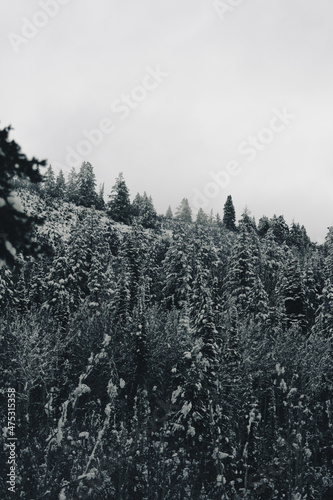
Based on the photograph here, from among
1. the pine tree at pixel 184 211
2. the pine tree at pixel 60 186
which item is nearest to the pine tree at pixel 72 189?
the pine tree at pixel 60 186

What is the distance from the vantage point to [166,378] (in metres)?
31.4

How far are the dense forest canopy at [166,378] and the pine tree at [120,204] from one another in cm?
2412

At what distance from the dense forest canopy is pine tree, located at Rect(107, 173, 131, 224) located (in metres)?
24.1

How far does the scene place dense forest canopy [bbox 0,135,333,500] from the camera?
1484 centimetres

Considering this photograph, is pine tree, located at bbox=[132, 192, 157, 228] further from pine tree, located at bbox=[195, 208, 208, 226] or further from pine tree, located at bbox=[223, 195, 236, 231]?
pine tree, located at bbox=[223, 195, 236, 231]

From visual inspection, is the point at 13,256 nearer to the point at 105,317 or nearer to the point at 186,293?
the point at 105,317

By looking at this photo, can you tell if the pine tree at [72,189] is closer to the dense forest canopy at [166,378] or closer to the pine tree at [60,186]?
the pine tree at [60,186]

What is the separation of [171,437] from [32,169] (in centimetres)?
2313

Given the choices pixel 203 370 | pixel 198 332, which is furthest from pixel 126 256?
pixel 203 370

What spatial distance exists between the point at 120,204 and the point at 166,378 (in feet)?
189

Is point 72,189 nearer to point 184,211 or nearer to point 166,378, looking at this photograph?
point 184,211

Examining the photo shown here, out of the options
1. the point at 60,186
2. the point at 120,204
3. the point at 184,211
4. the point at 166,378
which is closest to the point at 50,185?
the point at 60,186

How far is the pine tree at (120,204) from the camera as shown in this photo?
275ft

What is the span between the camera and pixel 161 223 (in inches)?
3696
